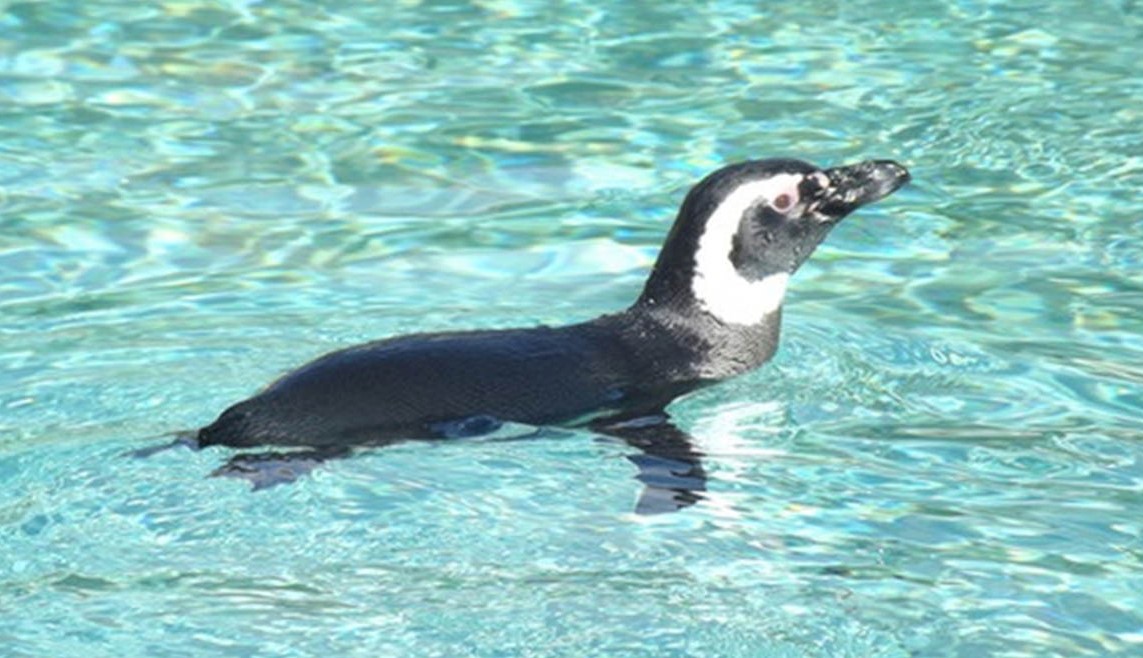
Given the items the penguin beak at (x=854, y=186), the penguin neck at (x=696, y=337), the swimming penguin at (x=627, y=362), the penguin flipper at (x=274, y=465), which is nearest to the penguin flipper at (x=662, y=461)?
the swimming penguin at (x=627, y=362)

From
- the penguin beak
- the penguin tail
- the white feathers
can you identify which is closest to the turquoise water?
the penguin tail

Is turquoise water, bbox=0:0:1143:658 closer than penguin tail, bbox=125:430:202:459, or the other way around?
turquoise water, bbox=0:0:1143:658

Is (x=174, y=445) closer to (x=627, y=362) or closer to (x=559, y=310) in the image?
(x=627, y=362)

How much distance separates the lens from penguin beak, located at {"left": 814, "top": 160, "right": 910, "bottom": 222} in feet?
20.8

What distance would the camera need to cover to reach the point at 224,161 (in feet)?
26.0

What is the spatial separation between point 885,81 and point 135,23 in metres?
2.47

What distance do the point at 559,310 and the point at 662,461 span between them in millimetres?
1149

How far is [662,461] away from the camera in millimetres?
5629

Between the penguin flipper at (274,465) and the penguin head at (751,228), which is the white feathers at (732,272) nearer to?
the penguin head at (751,228)

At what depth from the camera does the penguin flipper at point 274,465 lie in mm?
5273

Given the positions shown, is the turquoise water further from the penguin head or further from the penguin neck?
the penguin head

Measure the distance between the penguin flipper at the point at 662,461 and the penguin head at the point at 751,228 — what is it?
0.49 m

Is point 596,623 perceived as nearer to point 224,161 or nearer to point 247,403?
point 247,403

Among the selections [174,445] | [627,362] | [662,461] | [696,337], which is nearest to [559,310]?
[696,337]
